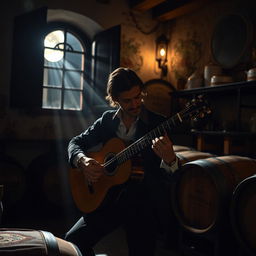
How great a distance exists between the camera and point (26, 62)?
14.2 ft

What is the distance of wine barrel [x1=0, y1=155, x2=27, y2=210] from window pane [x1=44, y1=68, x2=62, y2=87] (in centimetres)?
149

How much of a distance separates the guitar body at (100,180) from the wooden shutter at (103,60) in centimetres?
224

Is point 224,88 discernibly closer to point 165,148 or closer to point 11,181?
point 165,148

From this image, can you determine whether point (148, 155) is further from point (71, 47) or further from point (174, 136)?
point (71, 47)

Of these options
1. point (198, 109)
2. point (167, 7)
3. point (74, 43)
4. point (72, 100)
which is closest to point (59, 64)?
point (74, 43)

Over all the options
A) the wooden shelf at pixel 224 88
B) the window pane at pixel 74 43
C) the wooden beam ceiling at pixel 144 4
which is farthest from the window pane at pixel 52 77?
the wooden shelf at pixel 224 88

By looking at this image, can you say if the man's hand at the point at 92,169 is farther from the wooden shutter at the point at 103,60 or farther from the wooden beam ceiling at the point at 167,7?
the wooden beam ceiling at the point at 167,7

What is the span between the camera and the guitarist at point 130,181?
6.32 feet

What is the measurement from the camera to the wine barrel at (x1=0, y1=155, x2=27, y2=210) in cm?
381

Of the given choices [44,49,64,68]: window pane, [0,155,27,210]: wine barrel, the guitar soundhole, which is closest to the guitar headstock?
the guitar soundhole

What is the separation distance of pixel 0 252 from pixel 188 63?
412 cm

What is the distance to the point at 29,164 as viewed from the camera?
4398mm

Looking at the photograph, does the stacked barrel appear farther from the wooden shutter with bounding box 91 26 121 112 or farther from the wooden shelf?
the wooden shutter with bounding box 91 26 121 112

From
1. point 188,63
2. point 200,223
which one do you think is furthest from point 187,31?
point 200,223
